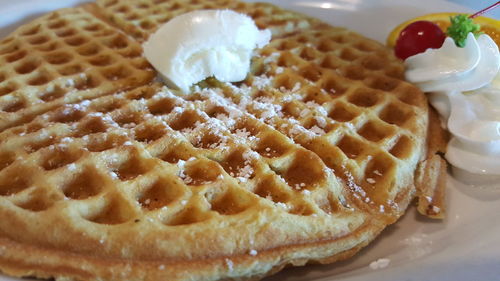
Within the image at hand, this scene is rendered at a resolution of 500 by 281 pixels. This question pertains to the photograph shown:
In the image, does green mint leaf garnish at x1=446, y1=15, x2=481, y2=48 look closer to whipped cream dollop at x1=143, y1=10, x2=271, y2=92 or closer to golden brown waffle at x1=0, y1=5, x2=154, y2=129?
whipped cream dollop at x1=143, y1=10, x2=271, y2=92

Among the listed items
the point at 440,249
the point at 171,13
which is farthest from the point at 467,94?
the point at 171,13

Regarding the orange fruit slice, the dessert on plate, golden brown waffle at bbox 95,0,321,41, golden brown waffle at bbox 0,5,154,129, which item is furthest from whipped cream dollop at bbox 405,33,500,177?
golden brown waffle at bbox 0,5,154,129

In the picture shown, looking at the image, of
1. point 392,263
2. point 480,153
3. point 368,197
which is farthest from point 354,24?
point 392,263

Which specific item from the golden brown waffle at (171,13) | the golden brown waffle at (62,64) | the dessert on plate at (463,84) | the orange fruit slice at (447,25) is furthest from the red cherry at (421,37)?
the golden brown waffle at (62,64)

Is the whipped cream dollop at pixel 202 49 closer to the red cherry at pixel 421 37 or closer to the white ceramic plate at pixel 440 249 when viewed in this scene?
the red cherry at pixel 421 37

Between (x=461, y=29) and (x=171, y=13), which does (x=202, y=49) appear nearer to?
(x=171, y=13)

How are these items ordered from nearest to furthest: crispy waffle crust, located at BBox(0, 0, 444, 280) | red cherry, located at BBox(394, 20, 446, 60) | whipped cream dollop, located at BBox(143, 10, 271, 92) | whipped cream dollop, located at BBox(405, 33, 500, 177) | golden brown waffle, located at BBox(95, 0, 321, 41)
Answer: crispy waffle crust, located at BBox(0, 0, 444, 280) < whipped cream dollop, located at BBox(405, 33, 500, 177) < whipped cream dollop, located at BBox(143, 10, 271, 92) < red cherry, located at BBox(394, 20, 446, 60) < golden brown waffle, located at BBox(95, 0, 321, 41)
